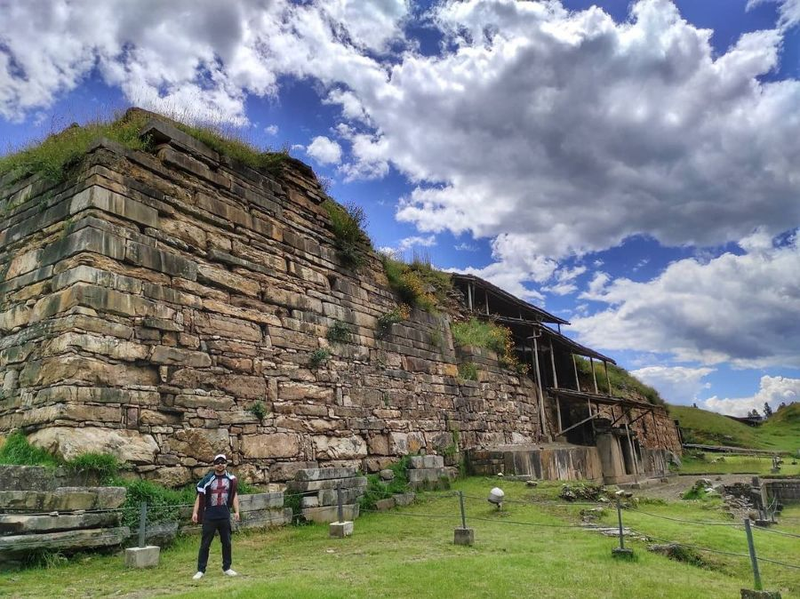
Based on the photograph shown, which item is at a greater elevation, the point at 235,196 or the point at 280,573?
the point at 235,196

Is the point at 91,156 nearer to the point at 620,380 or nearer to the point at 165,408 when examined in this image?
the point at 165,408

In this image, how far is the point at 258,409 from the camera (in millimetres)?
9688

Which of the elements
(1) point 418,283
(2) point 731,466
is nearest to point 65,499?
(1) point 418,283

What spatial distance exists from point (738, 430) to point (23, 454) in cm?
5559

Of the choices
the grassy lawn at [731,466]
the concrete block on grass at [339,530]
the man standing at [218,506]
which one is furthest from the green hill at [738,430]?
→ the man standing at [218,506]

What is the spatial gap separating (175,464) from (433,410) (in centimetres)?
794

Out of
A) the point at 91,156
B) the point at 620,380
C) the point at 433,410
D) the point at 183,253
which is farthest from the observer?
the point at 620,380

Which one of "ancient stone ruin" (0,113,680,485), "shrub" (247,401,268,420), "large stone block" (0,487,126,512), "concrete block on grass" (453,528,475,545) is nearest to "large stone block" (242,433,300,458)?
"ancient stone ruin" (0,113,680,485)

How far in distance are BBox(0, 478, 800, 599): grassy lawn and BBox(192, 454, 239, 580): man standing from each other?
0.35m

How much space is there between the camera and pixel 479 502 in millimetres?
12500

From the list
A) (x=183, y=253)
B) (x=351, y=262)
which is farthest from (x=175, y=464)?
(x=351, y=262)

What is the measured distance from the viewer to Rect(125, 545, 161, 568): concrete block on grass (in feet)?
21.4

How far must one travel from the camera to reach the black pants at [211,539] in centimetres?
635

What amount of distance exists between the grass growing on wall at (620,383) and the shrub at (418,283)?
36.6ft
